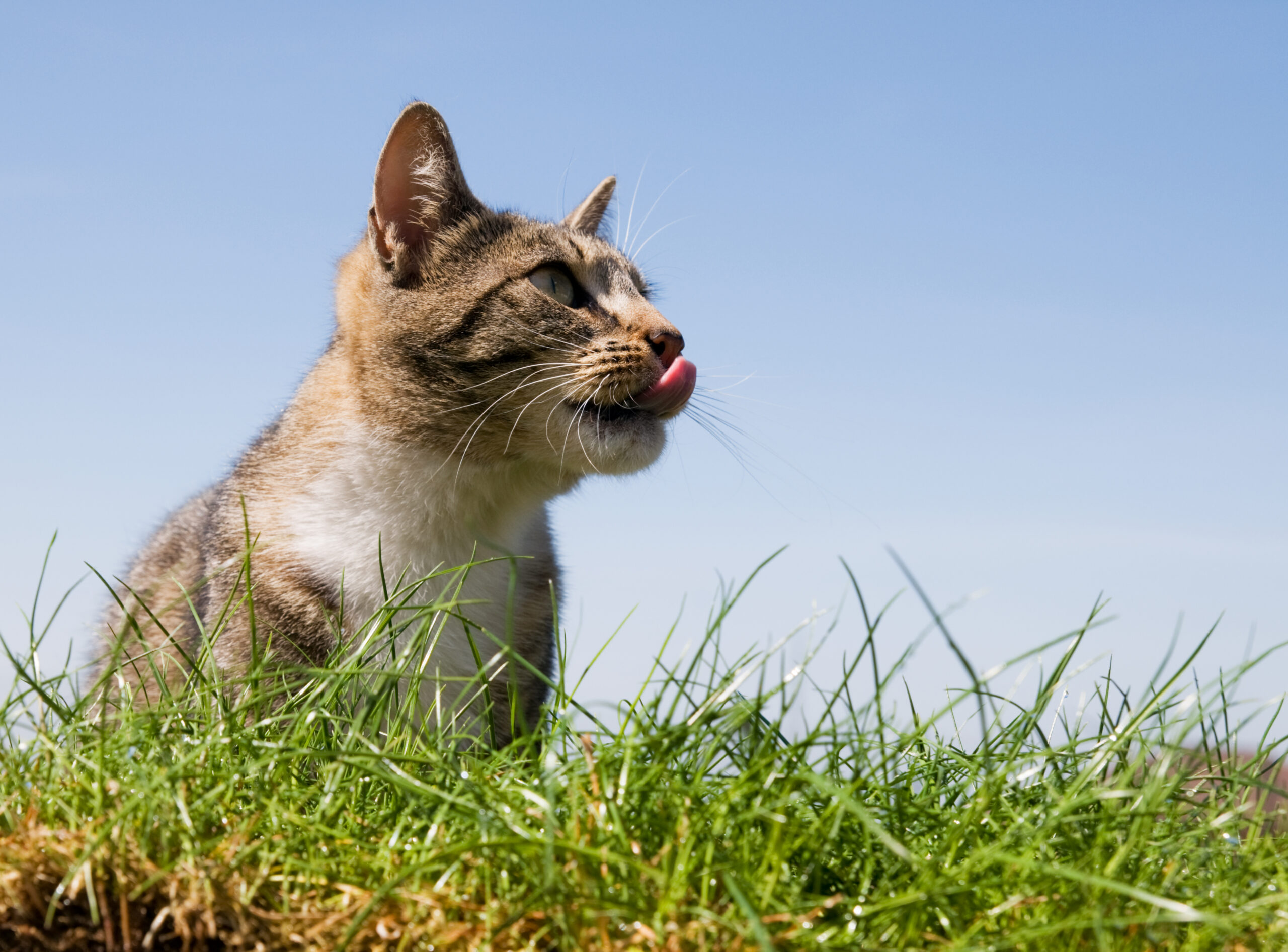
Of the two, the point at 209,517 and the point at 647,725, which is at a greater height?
the point at 209,517

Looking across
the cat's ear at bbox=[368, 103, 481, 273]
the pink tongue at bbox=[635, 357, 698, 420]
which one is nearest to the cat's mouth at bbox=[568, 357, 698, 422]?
the pink tongue at bbox=[635, 357, 698, 420]

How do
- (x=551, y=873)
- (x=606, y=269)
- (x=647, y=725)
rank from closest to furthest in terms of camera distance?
(x=551, y=873) < (x=647, y=725) < (x=606, y=269)

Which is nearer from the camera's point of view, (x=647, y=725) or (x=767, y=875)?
(x=767, y=875)

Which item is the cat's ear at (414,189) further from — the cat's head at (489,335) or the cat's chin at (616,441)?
the cat's chin at (616,441)

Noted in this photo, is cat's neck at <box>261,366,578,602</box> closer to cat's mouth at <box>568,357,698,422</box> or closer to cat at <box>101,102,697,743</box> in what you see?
cat at <box>101,102,697,743</box>

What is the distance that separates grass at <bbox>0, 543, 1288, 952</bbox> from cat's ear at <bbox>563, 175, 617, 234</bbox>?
2849mm

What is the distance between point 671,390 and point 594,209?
1673mm

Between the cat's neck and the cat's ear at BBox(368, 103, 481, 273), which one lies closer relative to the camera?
the cat's neck

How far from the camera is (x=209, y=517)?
4266mm

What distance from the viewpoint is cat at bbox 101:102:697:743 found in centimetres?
355

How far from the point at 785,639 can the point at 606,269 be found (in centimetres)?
226

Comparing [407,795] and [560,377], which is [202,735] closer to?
[407,795]

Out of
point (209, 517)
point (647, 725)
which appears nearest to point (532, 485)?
point (209, 517)

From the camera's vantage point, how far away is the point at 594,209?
4969 mm
